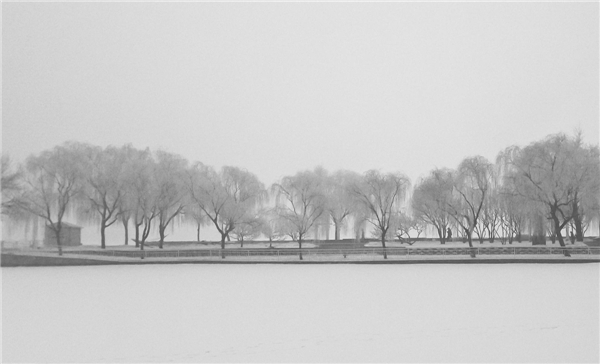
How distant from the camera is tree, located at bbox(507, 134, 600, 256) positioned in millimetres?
29438

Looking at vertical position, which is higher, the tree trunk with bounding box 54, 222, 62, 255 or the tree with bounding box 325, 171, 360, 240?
the tree with bounding box 325, 171, 360, 240

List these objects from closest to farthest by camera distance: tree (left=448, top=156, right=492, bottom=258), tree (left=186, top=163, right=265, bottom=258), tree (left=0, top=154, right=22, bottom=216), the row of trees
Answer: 1. tree (left=0, top=154, right=22, bottom=216)
2. the row of trees
3. tree (left=448, top=156, right=492, bottom=258)
4. tree (left=186, top=163, right=265, bottom=258)

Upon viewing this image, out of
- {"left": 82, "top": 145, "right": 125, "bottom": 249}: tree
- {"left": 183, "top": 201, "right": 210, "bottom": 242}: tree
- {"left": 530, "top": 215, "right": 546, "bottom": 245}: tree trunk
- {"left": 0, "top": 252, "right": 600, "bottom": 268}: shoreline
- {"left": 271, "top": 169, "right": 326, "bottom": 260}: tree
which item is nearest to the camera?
{"left": 0, "top": 252, "right": 600, "bottom": 268}: shoreline

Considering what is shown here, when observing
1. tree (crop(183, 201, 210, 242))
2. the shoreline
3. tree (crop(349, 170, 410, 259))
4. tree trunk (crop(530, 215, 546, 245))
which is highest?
tree (crop(349, 170, 410, 259))

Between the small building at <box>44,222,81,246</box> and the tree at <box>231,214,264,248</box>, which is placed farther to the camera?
the tree at <box>231,214,264,248</box>

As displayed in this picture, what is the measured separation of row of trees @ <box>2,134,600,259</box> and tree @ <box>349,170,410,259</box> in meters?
0.07

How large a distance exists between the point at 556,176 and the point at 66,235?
94.3ft

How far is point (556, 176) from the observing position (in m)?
29.7

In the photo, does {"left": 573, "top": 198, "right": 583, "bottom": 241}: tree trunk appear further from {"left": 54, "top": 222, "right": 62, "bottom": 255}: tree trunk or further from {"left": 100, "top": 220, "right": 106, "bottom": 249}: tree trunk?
{"left": 54, "top": 222, "right": 62, "bottom": 255}: tree trunk

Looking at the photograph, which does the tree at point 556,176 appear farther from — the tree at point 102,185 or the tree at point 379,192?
the tree at point 102,185

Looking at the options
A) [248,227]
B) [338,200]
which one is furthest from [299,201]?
[248,227]

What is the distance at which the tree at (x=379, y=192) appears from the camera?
3478cm

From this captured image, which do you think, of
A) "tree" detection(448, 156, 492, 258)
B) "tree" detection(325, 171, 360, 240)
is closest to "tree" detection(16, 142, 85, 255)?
Answer: "tree" detection(325, 171, 360, 240)

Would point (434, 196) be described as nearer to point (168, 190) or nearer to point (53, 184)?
point (168, 190)
